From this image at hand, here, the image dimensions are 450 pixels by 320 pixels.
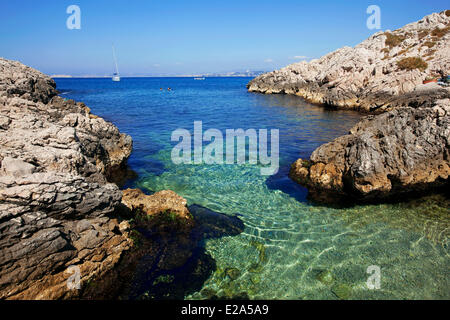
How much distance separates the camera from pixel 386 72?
39.6 meters

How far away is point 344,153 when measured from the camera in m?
10.7

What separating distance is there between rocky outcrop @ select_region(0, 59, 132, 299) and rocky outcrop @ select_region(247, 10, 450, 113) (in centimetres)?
2606

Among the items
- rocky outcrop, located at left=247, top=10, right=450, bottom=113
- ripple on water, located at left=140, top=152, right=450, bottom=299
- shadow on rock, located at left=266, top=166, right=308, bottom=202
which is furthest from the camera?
rocky outcrop, located at left=247, top=10, right=450, bottom=113

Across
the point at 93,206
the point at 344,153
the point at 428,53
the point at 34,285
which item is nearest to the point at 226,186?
the point at 344,153

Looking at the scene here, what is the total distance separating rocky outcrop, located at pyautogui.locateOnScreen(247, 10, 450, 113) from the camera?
33125mm

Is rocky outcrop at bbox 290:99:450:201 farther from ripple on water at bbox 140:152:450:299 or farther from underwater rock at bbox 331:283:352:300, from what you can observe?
underwater rock at bbox 331:283:352:300

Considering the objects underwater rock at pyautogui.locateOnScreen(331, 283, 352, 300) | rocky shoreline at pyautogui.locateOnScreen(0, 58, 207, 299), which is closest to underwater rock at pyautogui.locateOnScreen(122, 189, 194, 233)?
rocky shoreline at pyautogui.locateOnScreen(0, 58, 207, 299)

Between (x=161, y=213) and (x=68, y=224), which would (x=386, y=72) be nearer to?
(x=161, y=213)

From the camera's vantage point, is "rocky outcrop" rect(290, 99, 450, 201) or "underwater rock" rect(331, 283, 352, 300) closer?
"underwater rock" rect(331, 283, 352, 300)

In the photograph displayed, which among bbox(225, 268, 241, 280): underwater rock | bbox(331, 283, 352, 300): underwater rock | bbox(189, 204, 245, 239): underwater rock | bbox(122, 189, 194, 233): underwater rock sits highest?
bbox(122, 189, 194, 233): underwater rock

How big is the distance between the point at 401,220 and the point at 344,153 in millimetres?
3361

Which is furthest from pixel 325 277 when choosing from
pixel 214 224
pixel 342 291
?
pixel 214 224

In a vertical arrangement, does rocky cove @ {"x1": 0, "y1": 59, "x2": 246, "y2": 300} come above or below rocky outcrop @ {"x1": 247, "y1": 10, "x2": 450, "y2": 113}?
below

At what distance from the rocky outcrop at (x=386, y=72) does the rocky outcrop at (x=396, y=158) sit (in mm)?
14657
